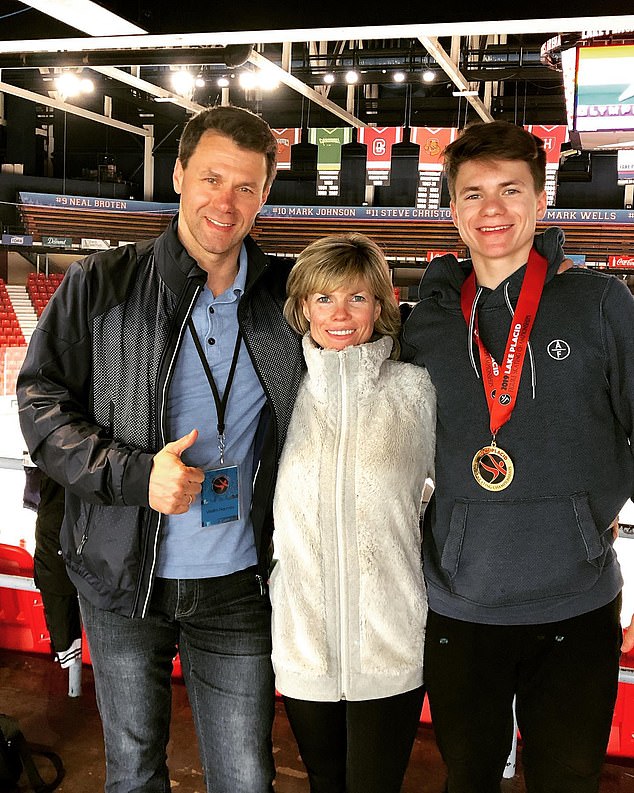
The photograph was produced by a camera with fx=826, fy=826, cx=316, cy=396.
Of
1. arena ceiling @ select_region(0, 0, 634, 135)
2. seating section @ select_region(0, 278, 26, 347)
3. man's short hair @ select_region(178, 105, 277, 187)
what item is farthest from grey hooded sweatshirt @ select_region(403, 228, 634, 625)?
seating section @ select_region(0, 278, 26, 347)

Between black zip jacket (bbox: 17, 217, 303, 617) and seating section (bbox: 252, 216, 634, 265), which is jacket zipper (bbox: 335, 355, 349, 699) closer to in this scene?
black zip jacket (bbox: 17, 217, 303, 617)

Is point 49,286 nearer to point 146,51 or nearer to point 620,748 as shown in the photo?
point 146,51

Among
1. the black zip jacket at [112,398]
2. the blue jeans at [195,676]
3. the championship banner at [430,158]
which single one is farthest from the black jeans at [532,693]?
the championship banner at [430,158]

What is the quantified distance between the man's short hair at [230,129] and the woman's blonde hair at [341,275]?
11.8 inches

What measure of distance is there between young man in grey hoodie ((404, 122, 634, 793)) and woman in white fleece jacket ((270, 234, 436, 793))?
0.27 feet

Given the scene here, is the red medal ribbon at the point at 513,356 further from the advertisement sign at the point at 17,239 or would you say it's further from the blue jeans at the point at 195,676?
the advertisement sign at the point at 17,239

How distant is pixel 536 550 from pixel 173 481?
0.83 m

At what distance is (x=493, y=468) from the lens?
189 cm

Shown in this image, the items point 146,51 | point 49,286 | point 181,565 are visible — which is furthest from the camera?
point 49,286

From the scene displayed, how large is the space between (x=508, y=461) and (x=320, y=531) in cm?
48

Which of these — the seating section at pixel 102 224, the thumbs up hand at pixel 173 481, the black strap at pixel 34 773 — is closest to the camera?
the thumbs up hand at pixel 173 481

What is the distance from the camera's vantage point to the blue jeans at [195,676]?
2.05 m

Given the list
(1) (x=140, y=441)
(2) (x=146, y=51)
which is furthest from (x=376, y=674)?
(2) (x=146, y=51)

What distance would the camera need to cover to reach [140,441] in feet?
6.54
